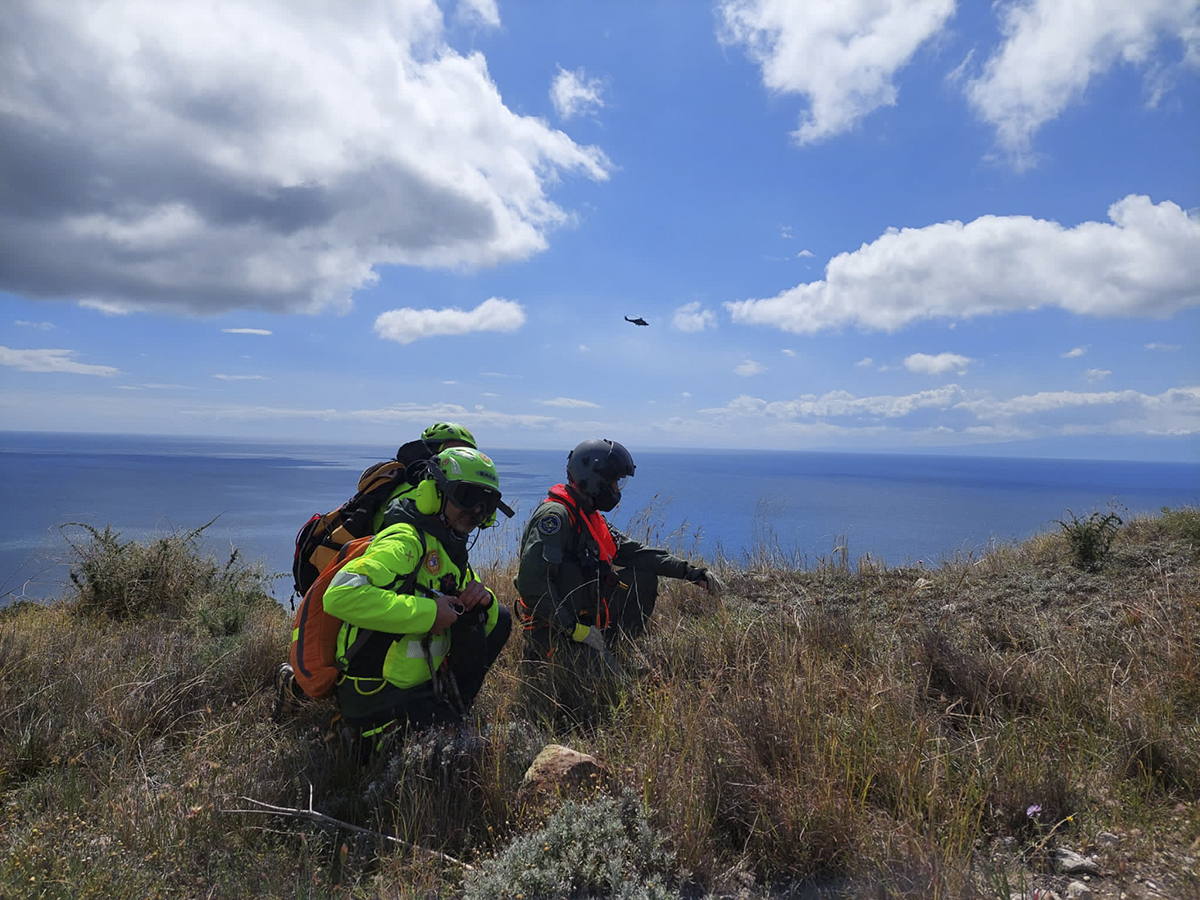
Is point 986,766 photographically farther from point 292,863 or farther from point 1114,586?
point 1114,586

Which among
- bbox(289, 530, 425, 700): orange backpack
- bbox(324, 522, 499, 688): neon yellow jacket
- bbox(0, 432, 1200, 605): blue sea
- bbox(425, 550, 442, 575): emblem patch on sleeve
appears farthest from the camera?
bbox(0, 432, 1200, 605): blue sea

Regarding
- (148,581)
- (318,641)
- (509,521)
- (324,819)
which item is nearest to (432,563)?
(318,641)

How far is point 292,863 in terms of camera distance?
2598 mm

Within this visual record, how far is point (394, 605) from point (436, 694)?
31.1 inches

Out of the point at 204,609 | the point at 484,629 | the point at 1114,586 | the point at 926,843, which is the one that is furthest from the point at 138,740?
the point at 1114,586

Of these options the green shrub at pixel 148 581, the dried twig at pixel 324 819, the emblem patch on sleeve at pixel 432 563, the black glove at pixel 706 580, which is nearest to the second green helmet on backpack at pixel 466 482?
the emblem patch on sleeve at pixel 432 563

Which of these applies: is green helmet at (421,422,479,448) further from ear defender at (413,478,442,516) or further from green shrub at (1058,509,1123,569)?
green shrub at (1058,509,1123,569)

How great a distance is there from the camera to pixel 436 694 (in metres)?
3.61

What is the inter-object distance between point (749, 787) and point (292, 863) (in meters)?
1.99

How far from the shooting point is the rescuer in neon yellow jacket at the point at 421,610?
3160 millimetres

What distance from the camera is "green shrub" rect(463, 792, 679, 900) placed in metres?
2.25

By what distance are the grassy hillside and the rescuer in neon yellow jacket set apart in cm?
27

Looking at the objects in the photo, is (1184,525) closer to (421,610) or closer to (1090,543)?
(1090,543)

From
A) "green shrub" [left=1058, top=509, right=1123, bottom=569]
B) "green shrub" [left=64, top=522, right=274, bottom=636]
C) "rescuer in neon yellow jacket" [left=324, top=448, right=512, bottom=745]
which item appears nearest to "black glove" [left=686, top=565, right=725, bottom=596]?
"rescuer in neon yellow jacket" [left=324, top=448, right=512, bottom=745]
